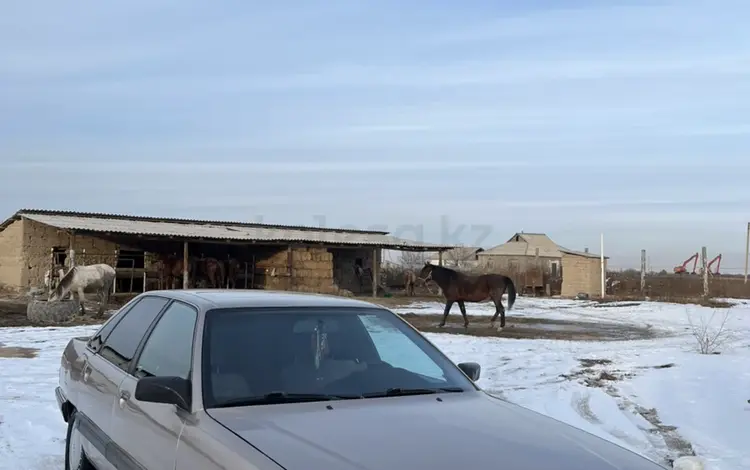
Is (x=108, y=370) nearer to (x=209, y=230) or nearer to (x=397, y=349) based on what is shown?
(x=397, y=349)

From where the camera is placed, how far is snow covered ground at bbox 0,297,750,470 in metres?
6.10

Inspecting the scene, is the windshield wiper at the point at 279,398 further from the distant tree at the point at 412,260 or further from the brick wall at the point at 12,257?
the distant tree at the point at 412,260

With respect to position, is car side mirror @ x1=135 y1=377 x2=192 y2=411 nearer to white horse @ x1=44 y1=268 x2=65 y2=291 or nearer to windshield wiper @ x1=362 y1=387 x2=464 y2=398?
windshield wiper @ x1=362 y1=387 x2=464 y2=398

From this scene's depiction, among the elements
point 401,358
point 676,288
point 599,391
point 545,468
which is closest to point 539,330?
point 599,391

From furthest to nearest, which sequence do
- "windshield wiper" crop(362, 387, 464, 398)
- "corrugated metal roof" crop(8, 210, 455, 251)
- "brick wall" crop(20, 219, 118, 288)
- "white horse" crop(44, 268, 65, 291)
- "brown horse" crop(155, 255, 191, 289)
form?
"brown horse" crop(155, 255, 191, 289) → "brick wall" crop(20, 219, 118, 288) → "corrugated metal roof" crop(8, 210, 455, 251) → "white horse" crop(44, 268, 65, 291) → "windshield wiper" crop(362, 387, 464, 398)

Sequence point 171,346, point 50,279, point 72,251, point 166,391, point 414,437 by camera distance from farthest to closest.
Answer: point 50,279, point 72,251, point 171,346, point 166,391, point 414,437

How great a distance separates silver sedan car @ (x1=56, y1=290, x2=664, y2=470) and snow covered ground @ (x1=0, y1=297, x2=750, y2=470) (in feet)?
5.74

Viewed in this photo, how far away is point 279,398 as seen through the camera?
336cm

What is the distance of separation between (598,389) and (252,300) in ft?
19.7

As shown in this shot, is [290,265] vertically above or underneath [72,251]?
underneath

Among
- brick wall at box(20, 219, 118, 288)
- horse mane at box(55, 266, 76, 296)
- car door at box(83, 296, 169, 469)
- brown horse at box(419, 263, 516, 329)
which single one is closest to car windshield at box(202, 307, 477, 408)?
car door at box(83, 296, 169, 469)

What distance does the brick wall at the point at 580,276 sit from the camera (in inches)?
1649

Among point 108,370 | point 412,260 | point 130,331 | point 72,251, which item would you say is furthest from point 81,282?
point 412,260

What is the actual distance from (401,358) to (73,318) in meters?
15.8
